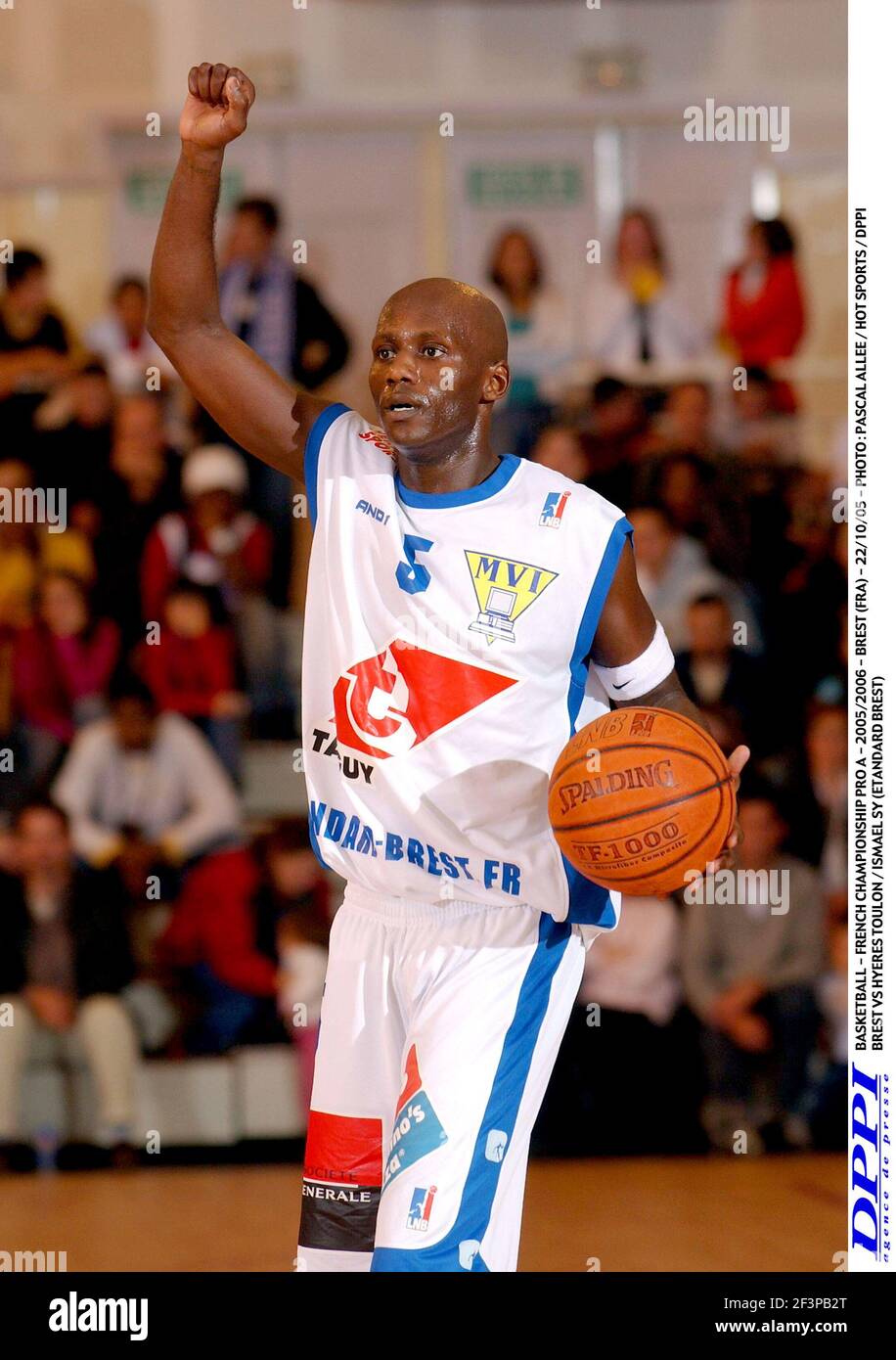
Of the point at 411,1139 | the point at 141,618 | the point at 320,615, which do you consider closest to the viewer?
the point at 411,1139

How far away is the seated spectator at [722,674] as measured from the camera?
7070 millimetres

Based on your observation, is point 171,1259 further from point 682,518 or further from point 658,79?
point 658,79

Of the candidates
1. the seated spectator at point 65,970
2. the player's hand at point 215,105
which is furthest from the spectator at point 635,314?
the player's hand at point 215,105

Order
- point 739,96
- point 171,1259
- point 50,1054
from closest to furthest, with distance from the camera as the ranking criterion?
1. point 171,1259
2. point 50,1054
3. point 739,96

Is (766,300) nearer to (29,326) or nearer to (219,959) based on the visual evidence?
(29,326)

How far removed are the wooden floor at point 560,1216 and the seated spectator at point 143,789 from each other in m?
1.22

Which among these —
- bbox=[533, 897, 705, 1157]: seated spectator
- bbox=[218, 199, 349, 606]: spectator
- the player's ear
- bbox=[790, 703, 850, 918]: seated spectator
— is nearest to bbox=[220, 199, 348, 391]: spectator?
bbox=[218, 199, 349, 606]: spectator

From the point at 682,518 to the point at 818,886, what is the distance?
1.67 metres

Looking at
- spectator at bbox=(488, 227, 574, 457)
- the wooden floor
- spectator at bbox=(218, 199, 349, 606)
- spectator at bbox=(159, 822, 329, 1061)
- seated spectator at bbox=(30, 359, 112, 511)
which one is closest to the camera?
the wooden floor

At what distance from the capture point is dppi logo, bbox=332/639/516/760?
11.6 ft

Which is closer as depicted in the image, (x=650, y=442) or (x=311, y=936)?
(x=311, y=936)

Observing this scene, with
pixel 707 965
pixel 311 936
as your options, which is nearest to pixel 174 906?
pixel 311 936

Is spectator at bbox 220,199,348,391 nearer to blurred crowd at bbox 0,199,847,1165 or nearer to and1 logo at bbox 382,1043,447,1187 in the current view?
blurred crowd at bbox 0,199,847,1165

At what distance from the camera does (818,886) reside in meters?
6.91
